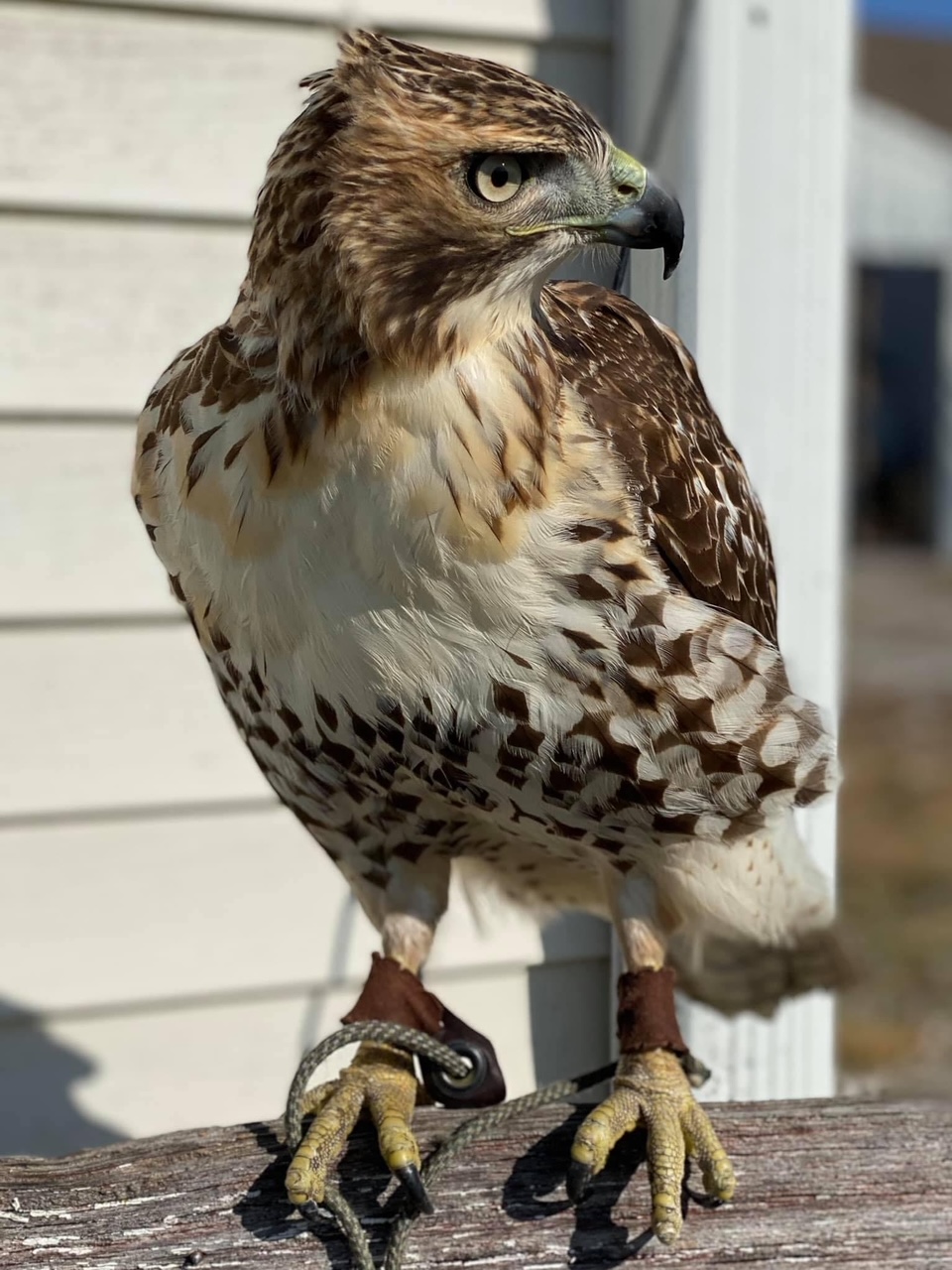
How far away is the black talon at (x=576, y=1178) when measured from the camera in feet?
4.99

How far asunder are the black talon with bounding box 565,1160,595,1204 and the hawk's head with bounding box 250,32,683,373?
35.1 inches

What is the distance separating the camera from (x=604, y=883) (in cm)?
176

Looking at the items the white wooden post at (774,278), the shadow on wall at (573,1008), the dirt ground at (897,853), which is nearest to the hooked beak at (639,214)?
the white wooden post at (774,278)

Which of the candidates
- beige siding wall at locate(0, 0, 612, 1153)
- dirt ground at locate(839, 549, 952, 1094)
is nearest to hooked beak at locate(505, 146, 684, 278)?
beige siding wall at locate(0, 0, 612, 1153)

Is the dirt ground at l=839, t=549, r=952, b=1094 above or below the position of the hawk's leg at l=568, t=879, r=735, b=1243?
below

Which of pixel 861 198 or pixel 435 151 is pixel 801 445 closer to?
pixel 435 151

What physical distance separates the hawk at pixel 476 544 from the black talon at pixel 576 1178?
0.01 meters

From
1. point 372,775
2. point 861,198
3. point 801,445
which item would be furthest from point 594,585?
point 861,198

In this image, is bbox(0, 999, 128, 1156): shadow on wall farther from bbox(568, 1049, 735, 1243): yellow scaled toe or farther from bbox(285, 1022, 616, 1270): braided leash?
bbox(568, 1049, 735, 1243): yellow scaled toe

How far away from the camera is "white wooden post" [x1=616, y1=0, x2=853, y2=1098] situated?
2127 mm

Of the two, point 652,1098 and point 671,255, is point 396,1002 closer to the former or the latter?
Answer: point 652,1098

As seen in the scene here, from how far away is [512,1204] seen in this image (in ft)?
4.97

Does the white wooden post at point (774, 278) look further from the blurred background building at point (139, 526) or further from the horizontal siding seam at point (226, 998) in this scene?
the horizontal siding seam at point (226, 998)

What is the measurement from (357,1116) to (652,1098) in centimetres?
35
